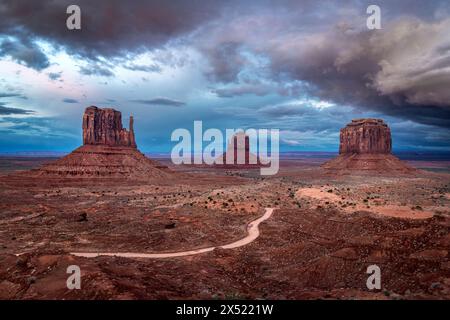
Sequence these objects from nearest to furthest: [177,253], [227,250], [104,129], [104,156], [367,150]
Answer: [227,250] < [177,253] < [104,156] < [104,129] < [367,150]

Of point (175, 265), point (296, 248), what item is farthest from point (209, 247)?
point (296, 248)

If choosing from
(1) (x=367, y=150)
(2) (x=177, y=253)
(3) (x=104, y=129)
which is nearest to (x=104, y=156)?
(3) (x=104, y=129)

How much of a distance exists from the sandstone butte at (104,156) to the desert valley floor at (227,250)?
4570 cm

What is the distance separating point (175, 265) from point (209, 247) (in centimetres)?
741

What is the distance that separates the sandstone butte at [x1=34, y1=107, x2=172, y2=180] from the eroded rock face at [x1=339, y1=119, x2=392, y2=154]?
102616mm

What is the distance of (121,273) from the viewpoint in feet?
72.2

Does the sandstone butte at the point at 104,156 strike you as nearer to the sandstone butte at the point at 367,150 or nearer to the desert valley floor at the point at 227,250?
the desert valley floor at the point at 227,250

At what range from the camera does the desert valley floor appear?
20.4 metres

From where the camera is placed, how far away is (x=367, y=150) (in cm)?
15675

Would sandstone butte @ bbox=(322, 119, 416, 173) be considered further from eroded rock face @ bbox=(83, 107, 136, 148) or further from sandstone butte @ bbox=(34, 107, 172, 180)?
eroded rock face @ bbox=(83, 107, 136, 148)

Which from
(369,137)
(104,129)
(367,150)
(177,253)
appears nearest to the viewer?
(177,253)

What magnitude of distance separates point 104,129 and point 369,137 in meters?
132

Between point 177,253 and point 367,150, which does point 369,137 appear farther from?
point 177,253

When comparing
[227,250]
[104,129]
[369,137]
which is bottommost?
[227,250]
